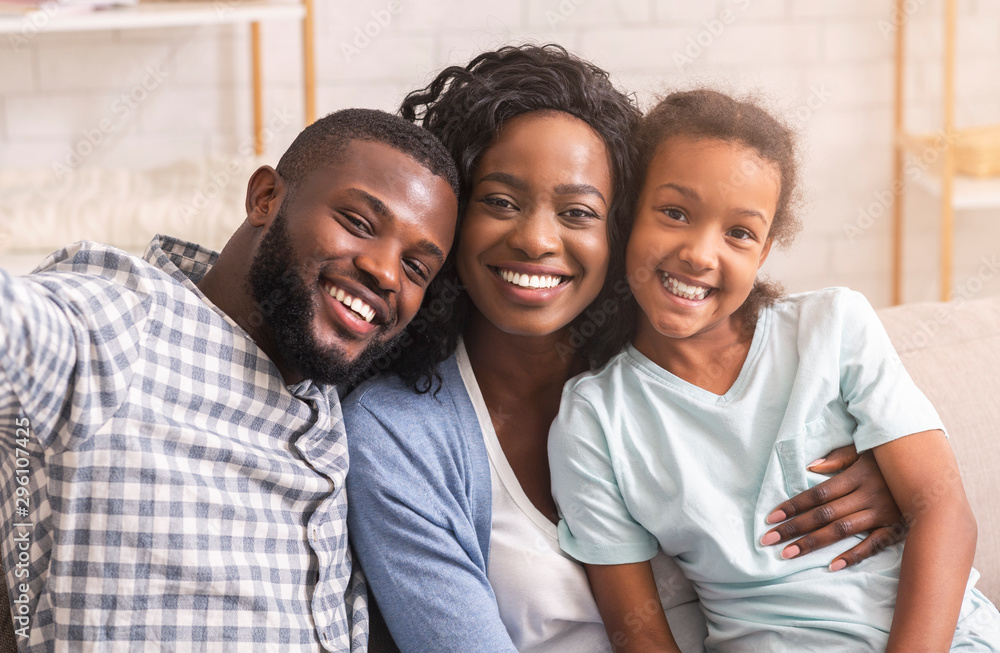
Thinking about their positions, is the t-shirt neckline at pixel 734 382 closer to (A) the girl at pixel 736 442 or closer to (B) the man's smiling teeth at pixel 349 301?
(A) the girl at pixel 736 442

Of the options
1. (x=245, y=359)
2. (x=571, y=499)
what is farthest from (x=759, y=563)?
(x=245, y=359)

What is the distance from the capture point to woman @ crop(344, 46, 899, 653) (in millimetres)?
1092

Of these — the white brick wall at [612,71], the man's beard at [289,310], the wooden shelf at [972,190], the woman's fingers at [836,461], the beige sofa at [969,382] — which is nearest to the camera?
the man's beard at [289,310]

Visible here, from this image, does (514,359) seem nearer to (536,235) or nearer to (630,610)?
(536,235)

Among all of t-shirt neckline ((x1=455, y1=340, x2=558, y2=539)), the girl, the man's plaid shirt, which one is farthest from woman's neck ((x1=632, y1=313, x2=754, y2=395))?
the man's plaid shirt

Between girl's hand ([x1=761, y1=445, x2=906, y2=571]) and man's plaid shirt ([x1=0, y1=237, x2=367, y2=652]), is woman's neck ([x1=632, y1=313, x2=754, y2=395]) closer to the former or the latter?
girl's hand ([x1=761, y1=445, x2=906, y2=571])

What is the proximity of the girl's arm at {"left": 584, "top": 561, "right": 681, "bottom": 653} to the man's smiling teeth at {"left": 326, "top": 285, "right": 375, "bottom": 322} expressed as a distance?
433 millimetres

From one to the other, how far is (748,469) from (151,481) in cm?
71

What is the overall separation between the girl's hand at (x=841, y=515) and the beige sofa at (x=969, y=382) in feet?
1.03

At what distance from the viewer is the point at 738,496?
1157 mm

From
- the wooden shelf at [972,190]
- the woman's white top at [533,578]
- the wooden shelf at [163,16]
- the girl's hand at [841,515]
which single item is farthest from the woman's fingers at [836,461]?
the wooden shelf at [163,16]

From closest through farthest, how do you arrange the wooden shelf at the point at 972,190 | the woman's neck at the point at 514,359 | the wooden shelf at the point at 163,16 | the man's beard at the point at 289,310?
the man's beard at the point at 289,310 < the woman's neck at the point at 514,359 < the wooden shelf at the point at 163,16 < the wooden shelf at the point at 972,190

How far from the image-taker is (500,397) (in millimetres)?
1280

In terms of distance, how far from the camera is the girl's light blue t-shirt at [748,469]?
111 cm
